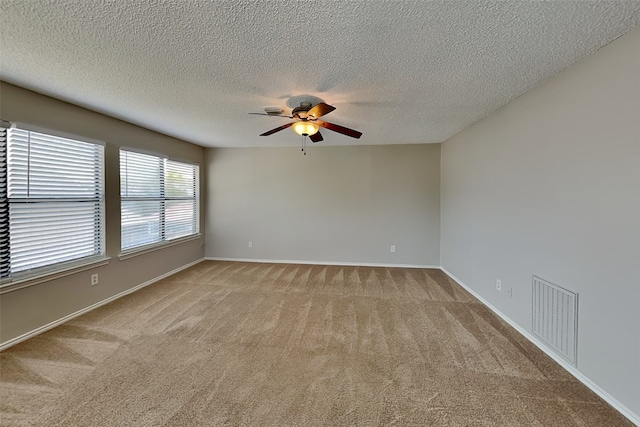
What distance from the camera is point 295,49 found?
1639 millimetres

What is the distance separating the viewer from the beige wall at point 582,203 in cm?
150

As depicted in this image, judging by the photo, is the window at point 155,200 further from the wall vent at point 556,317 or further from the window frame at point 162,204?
the wall vent at point 556,317

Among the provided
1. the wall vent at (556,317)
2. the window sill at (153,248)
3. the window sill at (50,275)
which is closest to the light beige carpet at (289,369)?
the wall vent at (556,317)

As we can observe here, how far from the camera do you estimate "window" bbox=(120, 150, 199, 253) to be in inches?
132

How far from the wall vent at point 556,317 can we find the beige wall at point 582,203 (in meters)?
0.06

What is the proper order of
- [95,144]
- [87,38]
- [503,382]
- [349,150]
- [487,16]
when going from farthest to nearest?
[349,150] < [95,144] < [503,382] < [87,38] < [487,16]

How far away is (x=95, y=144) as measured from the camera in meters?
2.89

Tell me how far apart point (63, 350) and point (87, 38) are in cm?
250

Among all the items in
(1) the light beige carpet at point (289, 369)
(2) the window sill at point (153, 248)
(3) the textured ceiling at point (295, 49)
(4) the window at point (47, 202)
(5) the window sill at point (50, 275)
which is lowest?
(1) the light beige carpet at point (289, 369)

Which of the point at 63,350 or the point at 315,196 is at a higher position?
the point at 315,196

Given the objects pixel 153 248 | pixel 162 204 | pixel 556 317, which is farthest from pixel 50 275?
pixel 556 317

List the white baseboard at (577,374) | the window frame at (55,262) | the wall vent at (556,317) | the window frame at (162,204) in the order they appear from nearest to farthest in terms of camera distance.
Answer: the white baseboard at (577,374)
the wall vent at (556,317)
the window frame at (55,262)
the window frame at (162,204)

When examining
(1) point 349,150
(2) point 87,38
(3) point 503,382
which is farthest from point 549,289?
(2) point 87,38

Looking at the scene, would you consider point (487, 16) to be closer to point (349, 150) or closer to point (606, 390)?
point (606, 390)
